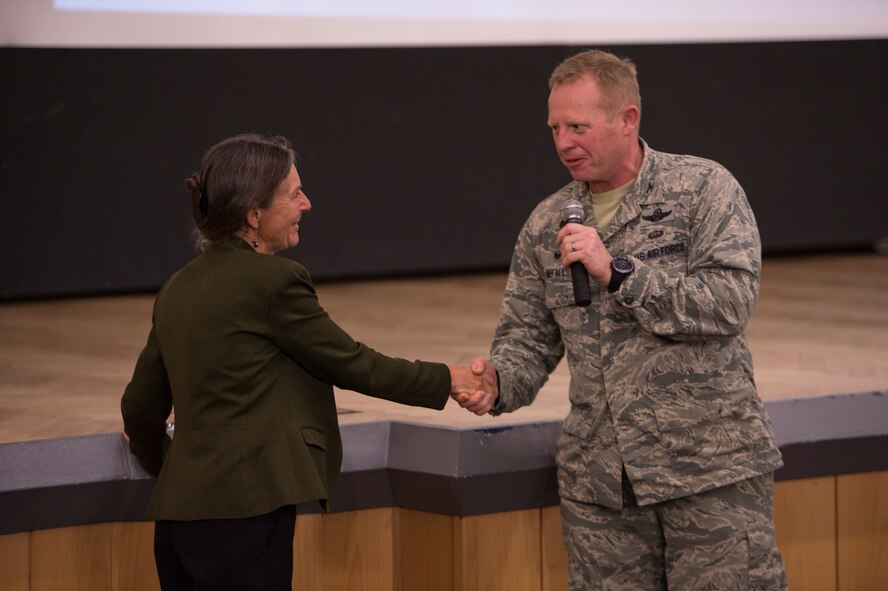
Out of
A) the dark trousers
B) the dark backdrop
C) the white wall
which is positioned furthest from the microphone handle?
the white wall

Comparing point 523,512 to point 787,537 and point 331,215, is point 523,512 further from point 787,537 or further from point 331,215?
point 331,215

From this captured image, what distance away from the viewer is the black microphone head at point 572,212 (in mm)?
2105

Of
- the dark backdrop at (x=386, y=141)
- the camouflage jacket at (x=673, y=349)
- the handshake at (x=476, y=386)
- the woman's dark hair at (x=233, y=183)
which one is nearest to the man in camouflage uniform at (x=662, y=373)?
the camouflage jacket at (x=673, y=349)

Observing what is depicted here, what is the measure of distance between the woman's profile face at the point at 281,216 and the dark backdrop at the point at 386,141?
10.9 feet

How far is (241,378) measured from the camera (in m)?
1.93

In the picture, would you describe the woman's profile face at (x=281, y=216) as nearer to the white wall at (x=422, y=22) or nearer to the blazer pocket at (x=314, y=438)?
the blazer pocket at (x=314, y=438)

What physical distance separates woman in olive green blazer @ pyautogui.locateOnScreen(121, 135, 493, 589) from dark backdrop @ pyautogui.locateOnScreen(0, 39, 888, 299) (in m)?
3.33

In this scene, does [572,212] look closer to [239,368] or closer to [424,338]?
[239,368]

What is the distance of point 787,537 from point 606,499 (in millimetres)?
846

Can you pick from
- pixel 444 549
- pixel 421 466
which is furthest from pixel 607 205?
pixel 444 549

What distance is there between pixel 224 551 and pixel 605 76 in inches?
41.2

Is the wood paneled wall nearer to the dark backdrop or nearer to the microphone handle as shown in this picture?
the microphone handle

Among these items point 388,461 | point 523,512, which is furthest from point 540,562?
point 388,461

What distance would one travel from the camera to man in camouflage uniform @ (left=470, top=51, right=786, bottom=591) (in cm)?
212
